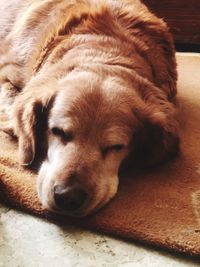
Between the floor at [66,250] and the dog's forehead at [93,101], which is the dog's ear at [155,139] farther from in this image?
the floor at [66,250]

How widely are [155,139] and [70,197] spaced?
1.71ft

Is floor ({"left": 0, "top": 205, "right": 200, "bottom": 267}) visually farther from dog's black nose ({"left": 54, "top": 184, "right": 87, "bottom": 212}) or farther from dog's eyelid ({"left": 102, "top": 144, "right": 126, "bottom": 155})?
A: dog's eyelid ({"left": 102, "top": 144, "right": 126, "bottom": 155})

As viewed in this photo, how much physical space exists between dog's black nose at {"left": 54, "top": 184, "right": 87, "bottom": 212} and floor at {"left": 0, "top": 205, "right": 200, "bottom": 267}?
106 mm

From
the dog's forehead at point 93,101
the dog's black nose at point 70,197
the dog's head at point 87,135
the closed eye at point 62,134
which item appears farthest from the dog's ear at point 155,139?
the dog's black nose at point 70,197

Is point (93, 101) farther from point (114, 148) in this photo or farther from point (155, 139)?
point (155, 139)

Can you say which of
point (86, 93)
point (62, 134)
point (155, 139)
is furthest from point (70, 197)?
point (155, 139)

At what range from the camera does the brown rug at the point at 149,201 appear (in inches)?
70.9

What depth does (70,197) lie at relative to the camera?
1.76 m

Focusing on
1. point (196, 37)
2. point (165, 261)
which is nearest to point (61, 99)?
point (165, 261)

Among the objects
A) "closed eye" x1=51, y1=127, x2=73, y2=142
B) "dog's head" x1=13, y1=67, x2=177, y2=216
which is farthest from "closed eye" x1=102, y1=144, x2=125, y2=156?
"closed eye" x1=51, y1=127, x2=73, y2=142

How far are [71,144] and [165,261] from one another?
0.52 meters

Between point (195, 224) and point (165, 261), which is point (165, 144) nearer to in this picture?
point (195, 224)

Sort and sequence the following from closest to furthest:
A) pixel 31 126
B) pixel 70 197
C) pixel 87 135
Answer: pixel 70 197, pixel 87 135, pixel 31 126

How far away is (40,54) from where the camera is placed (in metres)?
2.35
